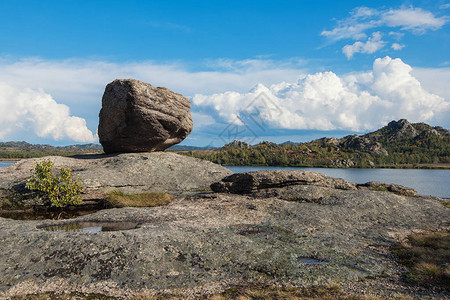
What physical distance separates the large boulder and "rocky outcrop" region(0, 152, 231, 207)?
2183mm

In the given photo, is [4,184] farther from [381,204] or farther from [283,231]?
[381,204]

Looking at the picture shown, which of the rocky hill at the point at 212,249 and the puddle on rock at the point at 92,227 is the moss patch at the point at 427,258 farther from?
the puddle on rock at the point at 92,227

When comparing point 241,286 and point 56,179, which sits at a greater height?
point 56,179

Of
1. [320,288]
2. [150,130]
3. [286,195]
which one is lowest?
[320,288]

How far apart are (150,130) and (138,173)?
21.0 feet

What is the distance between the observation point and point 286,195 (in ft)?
81.5

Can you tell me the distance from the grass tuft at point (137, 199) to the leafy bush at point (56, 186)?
2633mm

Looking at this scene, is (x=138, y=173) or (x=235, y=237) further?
(x=138, y=173)

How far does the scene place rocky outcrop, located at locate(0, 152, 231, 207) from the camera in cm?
2575

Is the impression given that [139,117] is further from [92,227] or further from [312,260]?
[312,260]

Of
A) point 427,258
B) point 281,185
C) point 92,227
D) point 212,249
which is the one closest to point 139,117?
point 92,227

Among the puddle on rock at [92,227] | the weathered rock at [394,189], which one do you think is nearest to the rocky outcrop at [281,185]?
the weathered rock at [394,189]

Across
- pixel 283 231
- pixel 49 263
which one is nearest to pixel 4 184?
pixel 49 263

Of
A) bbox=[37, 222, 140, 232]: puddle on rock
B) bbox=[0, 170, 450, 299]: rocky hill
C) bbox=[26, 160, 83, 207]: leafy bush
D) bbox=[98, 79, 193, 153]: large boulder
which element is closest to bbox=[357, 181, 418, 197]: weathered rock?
bbox=[0, 170, 450, 299]: rocky hill
